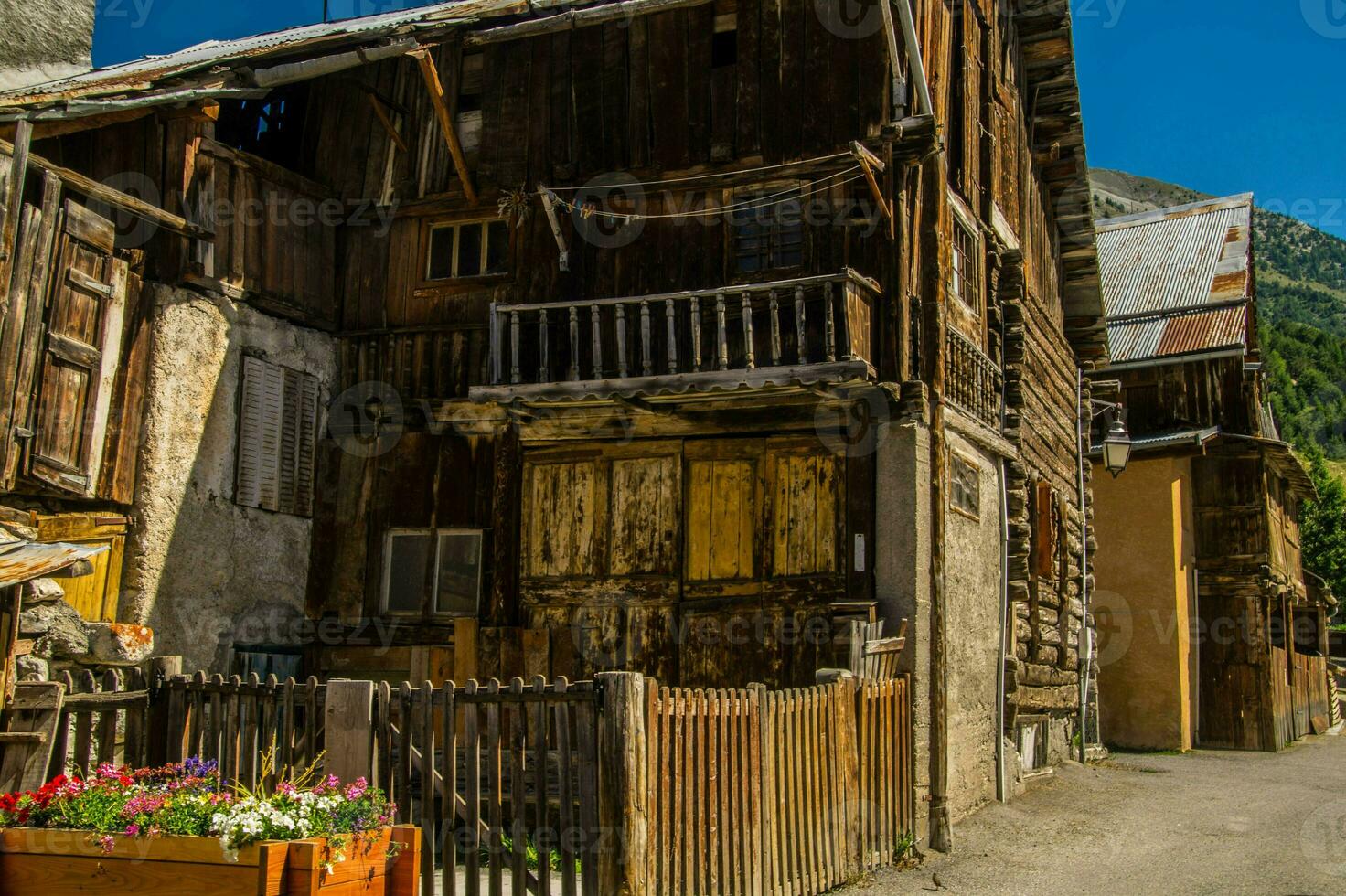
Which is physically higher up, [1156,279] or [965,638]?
[1156,279]

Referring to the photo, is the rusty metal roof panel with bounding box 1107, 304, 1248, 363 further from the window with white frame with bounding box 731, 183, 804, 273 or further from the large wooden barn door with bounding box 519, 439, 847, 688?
the large wooden barn door with bounding box 519, 439, 847, 688

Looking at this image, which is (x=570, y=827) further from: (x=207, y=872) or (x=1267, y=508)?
(x=1267, y=508)

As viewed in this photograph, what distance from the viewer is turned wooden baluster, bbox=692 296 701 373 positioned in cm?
1406

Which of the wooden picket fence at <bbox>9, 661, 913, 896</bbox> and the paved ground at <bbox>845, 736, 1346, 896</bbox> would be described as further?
the paved ground at <bbox>845, 736, 1346, 896</bbox>

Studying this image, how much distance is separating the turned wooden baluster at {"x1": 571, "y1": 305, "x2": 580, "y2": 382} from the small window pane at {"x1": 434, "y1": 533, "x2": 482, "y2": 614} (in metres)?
2.79

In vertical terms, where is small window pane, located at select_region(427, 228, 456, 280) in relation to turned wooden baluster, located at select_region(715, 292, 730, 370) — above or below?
above

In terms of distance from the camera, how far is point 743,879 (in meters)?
9.63

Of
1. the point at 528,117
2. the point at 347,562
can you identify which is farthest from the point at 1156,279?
the point at 347,562

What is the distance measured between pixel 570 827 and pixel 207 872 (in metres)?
2.50

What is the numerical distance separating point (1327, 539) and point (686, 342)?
4061cm

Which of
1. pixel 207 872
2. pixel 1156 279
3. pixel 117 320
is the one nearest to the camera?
pixel 207 872

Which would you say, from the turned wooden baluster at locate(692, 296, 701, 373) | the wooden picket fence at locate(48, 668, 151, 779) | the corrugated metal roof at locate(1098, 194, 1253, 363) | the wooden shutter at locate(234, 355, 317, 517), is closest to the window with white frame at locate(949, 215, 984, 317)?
the turned wooden baluster at locate(692, 296, 701, 373)

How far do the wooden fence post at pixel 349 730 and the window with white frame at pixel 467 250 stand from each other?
8448mm

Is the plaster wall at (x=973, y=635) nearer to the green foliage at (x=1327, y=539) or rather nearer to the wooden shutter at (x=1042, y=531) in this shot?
the wooden shutter at (x=1042, y=531)
